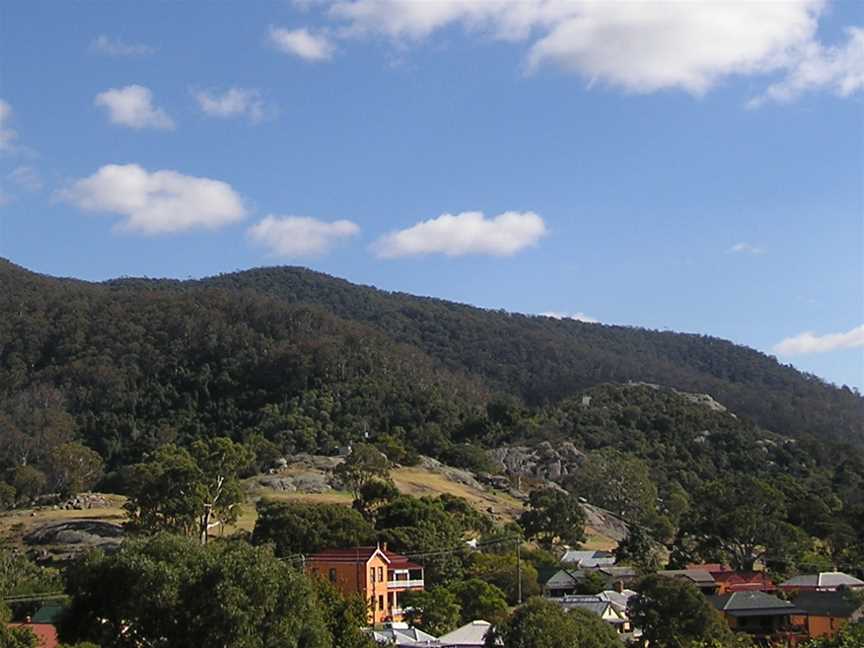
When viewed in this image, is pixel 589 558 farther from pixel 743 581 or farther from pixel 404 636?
pixel 404 636

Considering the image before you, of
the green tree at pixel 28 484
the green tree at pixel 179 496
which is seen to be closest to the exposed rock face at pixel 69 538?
the green tree at pixel 179 496

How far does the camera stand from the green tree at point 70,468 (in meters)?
78.6

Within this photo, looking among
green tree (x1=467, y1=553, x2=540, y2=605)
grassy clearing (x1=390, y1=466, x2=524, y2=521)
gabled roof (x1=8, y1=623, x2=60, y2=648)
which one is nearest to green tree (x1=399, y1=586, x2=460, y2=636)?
green tree (x1=467, y1=553, x2=540, y2=605)

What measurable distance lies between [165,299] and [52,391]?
28.7m

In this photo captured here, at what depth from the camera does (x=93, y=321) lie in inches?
5276

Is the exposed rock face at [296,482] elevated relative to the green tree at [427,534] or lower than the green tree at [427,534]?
elevated

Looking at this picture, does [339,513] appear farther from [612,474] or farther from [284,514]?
[612,474]

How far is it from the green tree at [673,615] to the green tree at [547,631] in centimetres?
561

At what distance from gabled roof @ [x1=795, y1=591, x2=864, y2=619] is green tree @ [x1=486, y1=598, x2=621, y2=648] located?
1714 centimetres

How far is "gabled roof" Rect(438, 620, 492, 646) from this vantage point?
123 ft

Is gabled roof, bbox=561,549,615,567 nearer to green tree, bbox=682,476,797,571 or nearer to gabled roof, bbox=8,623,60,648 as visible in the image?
green tree, bbox=682,476,797,571

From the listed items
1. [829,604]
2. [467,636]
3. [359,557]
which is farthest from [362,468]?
[467,636]

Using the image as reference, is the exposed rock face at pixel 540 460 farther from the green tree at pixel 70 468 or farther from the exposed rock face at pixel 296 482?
the green tree at pixel 70 468

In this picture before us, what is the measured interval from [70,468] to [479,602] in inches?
1732
